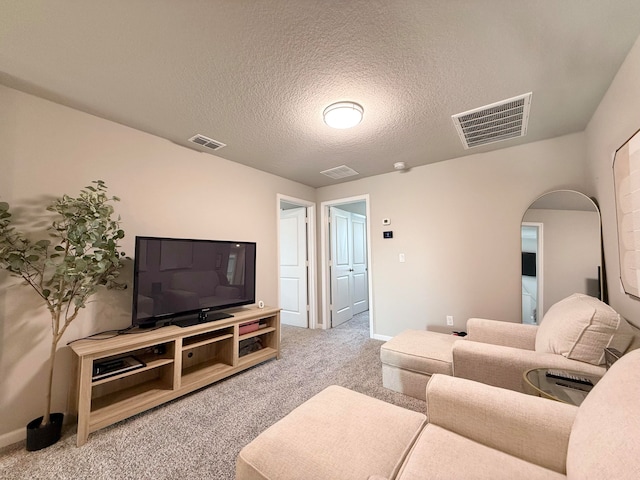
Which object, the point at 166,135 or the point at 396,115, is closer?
the point at 396,115

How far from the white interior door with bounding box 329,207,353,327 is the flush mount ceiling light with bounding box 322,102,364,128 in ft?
7.58

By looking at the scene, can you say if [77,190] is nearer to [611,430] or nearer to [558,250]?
[611,430]

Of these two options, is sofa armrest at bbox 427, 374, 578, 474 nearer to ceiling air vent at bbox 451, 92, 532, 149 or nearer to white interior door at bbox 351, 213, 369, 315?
ceiling air vent at bbox 451, 92, 532, 149

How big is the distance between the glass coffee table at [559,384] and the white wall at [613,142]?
1.94 ft

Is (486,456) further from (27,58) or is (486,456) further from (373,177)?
(373,177)

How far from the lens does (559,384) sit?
1302mm

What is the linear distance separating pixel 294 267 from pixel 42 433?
3.14 meters

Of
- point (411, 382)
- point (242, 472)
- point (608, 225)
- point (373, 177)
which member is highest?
point (373, 177)

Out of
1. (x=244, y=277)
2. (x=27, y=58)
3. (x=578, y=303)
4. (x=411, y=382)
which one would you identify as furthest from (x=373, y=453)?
(x=27, y=58)

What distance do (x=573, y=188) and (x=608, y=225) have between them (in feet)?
2.29

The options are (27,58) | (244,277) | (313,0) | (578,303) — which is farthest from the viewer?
(244,277)

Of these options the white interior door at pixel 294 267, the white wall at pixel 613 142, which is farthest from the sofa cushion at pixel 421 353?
the white interior door at pixel 294 267

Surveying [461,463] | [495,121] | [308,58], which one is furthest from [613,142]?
[461,463]

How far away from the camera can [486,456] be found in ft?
3.12
